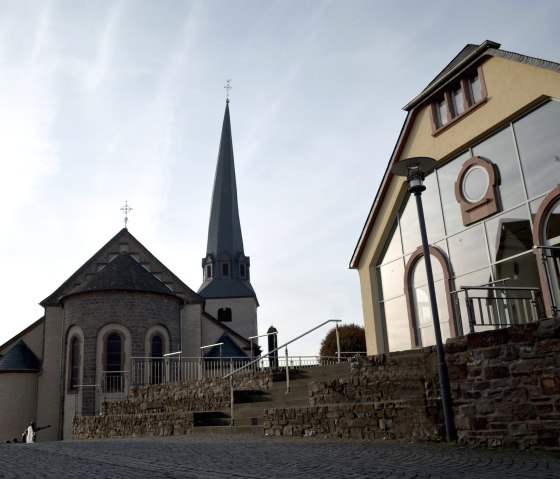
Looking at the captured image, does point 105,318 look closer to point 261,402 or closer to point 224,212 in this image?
point 261,402

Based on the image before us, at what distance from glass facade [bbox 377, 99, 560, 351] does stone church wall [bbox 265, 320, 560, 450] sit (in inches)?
121

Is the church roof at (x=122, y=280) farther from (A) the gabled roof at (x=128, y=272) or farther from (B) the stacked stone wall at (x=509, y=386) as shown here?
(B) the stacked stone wall at (x=509, y=386)

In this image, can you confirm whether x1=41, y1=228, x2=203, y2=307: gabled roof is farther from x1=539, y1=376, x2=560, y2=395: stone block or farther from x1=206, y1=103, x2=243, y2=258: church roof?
x1=539, y1=376, x2=560, y2=395: stone block

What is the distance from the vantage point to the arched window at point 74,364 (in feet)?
96.0

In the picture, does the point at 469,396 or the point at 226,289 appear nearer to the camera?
the point at 469,396

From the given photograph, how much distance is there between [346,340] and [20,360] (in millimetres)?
21086

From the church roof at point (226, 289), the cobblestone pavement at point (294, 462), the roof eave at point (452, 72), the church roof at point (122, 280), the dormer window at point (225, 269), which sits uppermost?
the dormer window at point (225, 269)

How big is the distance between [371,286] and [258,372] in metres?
4.67

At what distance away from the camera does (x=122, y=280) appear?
3012cm

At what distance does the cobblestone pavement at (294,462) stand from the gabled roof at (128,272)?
20.5 m

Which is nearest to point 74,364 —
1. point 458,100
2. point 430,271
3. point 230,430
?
point 230,430

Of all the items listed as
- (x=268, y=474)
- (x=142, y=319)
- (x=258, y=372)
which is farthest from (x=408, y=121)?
(x=142, y=319)

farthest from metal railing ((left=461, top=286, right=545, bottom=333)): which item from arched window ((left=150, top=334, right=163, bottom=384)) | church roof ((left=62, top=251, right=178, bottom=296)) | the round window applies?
church roof ((left=62, top=251, right=178, bottom=296))

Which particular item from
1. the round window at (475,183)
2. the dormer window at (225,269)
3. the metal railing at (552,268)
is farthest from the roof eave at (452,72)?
the dormer window at (225,269)
